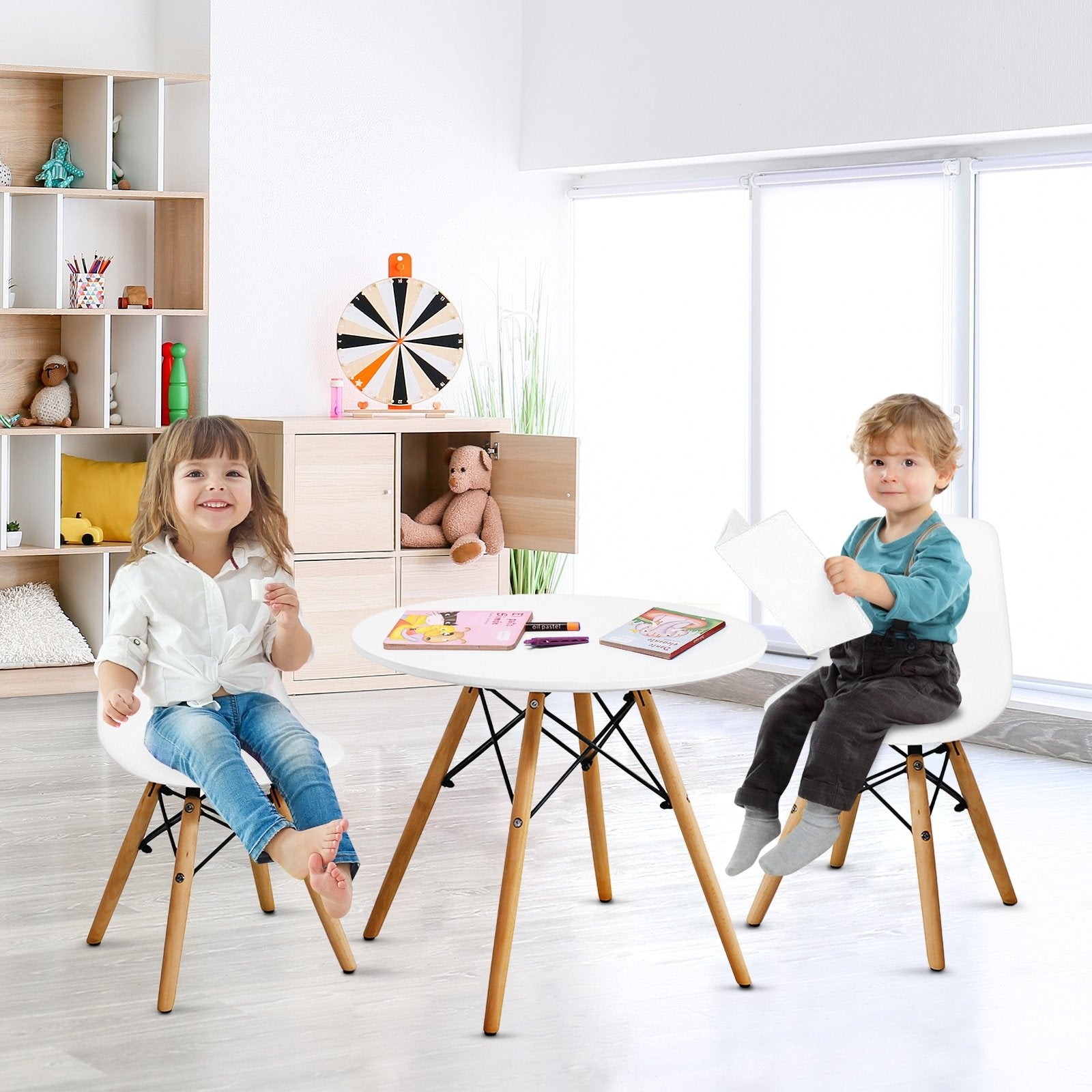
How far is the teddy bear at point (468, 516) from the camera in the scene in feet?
15.0

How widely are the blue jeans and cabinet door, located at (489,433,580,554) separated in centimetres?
206

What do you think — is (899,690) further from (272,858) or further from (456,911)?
(272,858)

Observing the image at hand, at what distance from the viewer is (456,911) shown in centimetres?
274

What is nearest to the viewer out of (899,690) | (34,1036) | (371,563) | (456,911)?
(34,1036)

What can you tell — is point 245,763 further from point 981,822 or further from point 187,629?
point 981,822

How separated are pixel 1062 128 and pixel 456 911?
246cm

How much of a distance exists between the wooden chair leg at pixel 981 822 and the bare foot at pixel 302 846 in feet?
3.73

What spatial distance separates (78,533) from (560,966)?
2606 millimetres

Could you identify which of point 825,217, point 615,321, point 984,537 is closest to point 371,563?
point 615,321

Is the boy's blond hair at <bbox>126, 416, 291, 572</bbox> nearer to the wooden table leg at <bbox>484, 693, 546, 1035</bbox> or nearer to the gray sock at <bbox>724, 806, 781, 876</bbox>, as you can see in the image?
the wooden table leg at <bbox>484, 693, 546, 1035</bbox>

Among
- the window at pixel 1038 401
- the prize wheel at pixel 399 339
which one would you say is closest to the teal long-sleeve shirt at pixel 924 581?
the window at pixel 1038 401

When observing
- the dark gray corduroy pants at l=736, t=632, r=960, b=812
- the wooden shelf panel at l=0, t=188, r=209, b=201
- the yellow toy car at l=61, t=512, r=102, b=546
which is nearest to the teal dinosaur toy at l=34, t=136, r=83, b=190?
the wooden shelf panel at l=0, t=188, r=209, b=201

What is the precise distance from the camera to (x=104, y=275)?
4738mm

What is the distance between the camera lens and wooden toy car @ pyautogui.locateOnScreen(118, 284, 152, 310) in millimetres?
4543
